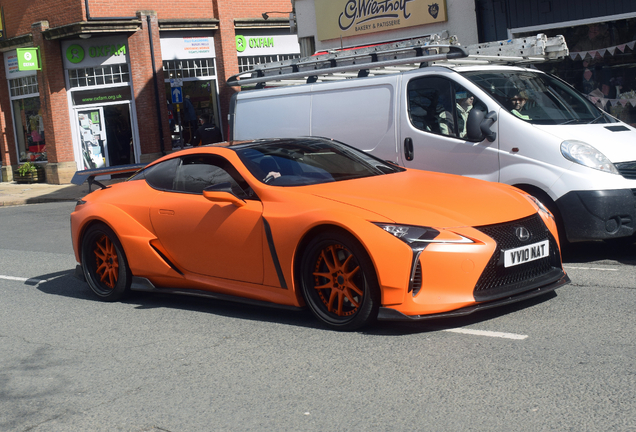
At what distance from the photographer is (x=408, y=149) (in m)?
8.11

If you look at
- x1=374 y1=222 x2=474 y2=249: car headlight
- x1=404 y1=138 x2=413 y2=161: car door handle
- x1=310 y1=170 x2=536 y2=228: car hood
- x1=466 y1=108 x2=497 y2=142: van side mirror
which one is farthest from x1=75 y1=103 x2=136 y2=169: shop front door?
x1=374 y1=222 x2=474 y2=249: car headlight

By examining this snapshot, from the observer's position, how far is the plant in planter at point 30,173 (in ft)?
81.8

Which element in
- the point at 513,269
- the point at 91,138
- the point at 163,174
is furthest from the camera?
the point at 91,138

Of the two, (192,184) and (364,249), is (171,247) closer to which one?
(192,184)

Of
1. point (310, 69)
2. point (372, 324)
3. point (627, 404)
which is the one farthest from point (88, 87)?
point (627, 404)

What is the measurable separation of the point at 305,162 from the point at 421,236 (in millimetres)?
1607

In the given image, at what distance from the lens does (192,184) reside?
627 centimetres

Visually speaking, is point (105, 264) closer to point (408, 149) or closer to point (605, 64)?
point (408, 149)

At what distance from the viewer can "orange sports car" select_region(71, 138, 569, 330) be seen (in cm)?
478

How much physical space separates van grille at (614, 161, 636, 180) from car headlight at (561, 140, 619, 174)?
62 millimetres

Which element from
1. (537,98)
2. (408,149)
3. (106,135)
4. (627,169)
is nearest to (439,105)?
(408,149)

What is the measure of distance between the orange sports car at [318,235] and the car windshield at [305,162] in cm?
1

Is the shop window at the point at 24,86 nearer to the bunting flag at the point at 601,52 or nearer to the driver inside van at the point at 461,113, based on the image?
the bunting flag at the point at 601,52

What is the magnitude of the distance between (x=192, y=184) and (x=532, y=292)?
9.60 feet
